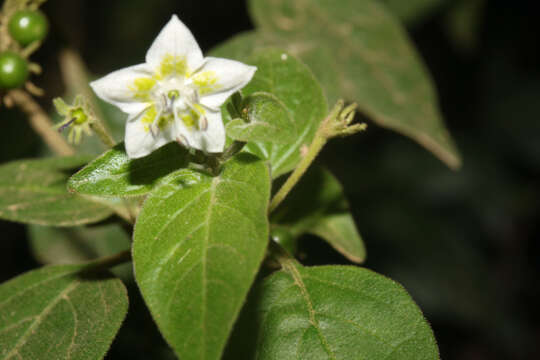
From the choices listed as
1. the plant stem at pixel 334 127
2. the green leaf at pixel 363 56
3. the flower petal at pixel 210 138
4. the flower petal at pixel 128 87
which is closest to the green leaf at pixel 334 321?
the plant stem at pixel 334 127

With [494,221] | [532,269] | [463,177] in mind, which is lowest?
[532,269]

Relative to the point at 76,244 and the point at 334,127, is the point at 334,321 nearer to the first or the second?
the point at 334,127

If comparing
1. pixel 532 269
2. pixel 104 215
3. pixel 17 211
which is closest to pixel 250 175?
pixel 104 215

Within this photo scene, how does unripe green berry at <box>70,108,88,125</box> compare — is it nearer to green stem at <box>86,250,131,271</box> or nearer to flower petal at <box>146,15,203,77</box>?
flower petal at <box>146,15,203,77</box>

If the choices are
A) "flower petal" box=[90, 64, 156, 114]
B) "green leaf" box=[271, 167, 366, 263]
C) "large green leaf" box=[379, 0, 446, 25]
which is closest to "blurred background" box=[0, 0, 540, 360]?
"large green leaf" box=[379, 0, 446, 25]

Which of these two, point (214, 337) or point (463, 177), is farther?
point (463, 177)

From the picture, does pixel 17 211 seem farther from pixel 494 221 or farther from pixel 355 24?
pixel 494 221

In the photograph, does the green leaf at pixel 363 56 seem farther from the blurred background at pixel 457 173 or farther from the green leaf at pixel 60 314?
the green leaf at pixel 60 314

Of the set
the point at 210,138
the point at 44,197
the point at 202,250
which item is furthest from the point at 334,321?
the point at 44,197
